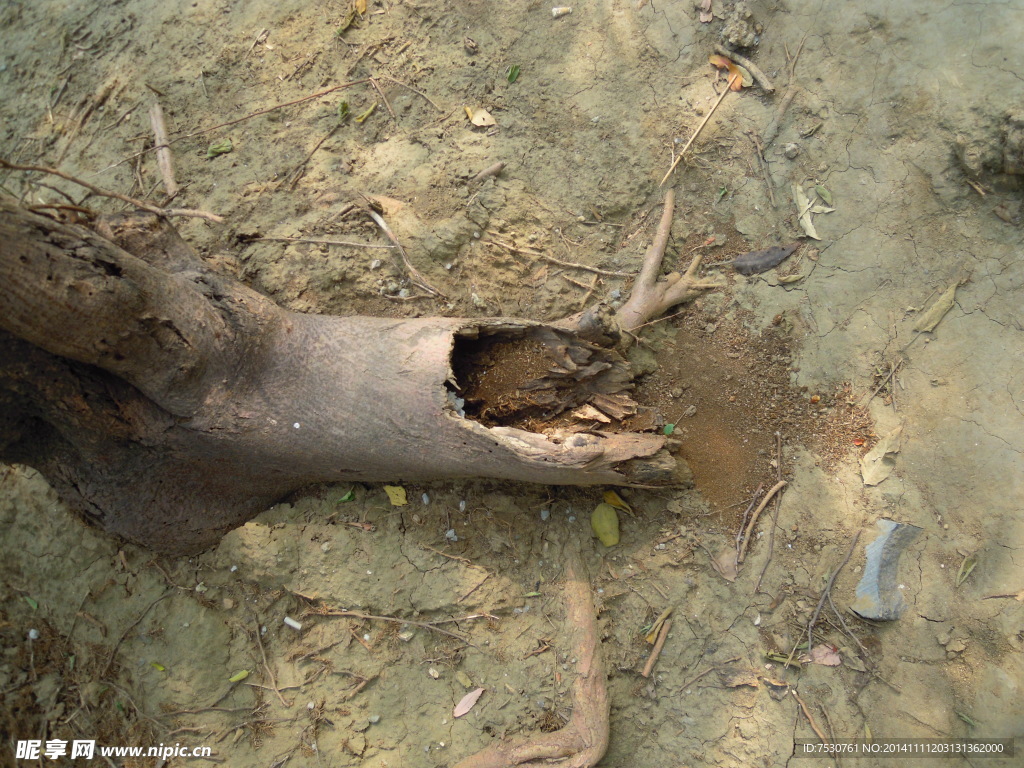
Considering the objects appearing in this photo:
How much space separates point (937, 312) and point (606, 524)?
1.67 metres

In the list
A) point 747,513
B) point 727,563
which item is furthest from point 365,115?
point 727,563

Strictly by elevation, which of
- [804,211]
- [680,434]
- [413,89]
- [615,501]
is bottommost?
[615,501]

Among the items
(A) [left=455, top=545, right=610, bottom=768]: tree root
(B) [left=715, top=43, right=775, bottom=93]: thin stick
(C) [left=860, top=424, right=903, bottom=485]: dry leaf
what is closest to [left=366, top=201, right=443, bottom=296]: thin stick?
(A) [left=455, top=545, right=610, bottom=768]: tree root

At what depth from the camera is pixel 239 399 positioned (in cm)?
236

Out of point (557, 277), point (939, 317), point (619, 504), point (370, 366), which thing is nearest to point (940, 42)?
point (939, 317)

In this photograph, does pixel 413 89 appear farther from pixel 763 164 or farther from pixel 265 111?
pixel 763 164

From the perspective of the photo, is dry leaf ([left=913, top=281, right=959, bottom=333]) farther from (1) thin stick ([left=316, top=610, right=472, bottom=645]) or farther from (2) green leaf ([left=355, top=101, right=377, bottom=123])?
(2) green leaf ([left=355, top=101, right=377, bottom=123])

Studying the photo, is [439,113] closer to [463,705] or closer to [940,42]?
[940,42]

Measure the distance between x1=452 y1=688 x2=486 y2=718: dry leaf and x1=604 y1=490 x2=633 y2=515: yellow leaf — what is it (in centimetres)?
97

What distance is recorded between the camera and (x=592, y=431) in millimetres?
2600

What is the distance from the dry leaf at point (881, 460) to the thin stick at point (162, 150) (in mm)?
3446

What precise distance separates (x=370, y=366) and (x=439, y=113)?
151 centimetres

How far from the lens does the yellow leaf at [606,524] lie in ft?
9.05

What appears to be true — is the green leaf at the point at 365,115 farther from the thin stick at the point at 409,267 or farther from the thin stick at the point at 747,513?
the thin stick at the point at 747,513
